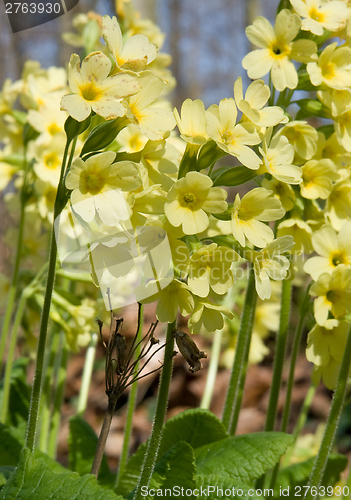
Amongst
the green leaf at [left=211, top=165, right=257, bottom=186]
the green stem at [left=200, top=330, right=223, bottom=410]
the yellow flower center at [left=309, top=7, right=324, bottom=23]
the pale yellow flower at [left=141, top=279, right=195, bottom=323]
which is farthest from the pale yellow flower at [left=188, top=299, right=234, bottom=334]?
the green stem at [left=200, top=330, right=223, bottom=410]

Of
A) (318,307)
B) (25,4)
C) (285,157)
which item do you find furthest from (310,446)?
(25,4)

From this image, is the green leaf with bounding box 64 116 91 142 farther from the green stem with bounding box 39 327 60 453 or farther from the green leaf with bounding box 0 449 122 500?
the green stem with bounding box 39 327 60 453

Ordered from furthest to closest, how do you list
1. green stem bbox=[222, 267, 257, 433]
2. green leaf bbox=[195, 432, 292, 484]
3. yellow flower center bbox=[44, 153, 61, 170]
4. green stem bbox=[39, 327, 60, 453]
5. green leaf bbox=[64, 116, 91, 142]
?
green stem bbox=[39, 327, 60, 453] < yellow flower center bbox=[44, 153, 61, 170] < green stem bbox=[222, 267, 257, 433] < green leaf bbox=[195, 432, 292, 484] < green leaf bbox=[64, 116, 91, 142]

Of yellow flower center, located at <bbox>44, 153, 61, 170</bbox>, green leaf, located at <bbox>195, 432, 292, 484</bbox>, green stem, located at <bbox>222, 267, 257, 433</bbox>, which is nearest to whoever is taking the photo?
green leaf, located at <bbox>195, 432, 292, 484</bbox>

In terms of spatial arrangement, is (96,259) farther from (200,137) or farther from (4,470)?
(4,470)

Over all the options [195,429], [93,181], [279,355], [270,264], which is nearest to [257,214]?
[270,264]

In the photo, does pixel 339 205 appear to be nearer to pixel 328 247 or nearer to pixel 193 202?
pixel 328 247
